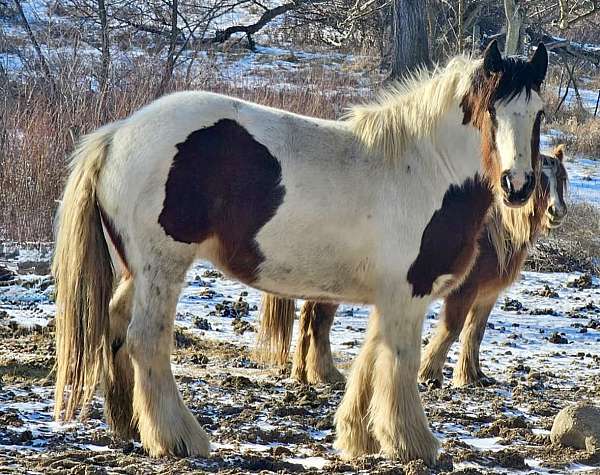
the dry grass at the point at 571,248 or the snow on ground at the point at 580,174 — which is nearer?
the dry grass at the point at 571,248

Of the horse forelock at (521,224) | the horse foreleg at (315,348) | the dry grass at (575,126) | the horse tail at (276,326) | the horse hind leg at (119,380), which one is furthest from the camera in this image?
the dry grass at (575,126)

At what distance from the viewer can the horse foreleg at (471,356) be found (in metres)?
6.18

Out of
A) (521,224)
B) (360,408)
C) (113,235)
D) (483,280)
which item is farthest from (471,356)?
(113,235)

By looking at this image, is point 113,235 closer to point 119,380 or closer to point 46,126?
point 119,380

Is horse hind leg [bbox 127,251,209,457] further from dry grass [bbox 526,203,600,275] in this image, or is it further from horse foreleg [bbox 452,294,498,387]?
dry grass [bbox 526,203,600,275]

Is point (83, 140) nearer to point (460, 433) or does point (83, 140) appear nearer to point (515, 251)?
point (460, 433)

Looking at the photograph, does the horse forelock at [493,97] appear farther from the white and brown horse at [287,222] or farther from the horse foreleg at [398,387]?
the horse foreleg at [398,387]

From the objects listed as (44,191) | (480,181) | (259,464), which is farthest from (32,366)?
(44,191)

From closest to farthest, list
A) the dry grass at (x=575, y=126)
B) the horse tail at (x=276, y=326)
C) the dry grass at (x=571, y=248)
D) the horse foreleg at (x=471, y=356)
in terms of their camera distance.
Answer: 1. the horse tail at (x=276, y=326)
2. the horse foreleg at (x=471, y=356)
3. the dry grass at (x=571, y=248)
4. the dry grass at (x=575, y=126)

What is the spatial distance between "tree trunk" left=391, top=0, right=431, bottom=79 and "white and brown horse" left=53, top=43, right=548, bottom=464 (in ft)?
21.7

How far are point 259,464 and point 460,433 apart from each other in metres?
1.34

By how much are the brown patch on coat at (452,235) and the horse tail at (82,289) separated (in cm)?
148

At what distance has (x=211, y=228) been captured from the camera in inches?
166

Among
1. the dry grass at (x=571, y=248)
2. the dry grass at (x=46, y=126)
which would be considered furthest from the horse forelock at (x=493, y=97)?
the dry grass at (x=571, y=248)
